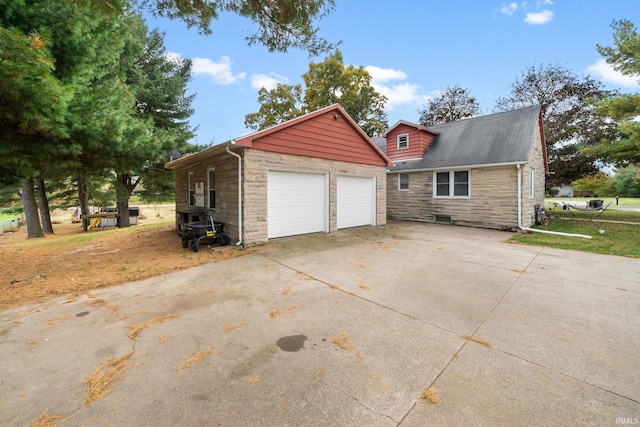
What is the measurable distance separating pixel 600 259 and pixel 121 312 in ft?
30.1

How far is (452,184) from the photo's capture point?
39.0 feet

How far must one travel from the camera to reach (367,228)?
10250 mm

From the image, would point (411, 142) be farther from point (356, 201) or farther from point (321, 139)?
point (321, 139)

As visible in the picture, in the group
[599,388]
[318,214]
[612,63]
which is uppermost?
[612,63]

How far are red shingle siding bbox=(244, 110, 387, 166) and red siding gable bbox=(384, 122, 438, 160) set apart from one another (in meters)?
4.16

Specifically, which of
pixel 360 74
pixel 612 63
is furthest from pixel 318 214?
pixel 360 74

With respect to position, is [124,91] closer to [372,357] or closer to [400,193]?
[372,357]

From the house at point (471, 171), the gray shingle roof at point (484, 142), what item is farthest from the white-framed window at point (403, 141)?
the gray shingle roof at point (484, 142)

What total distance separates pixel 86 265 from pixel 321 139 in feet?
22.8

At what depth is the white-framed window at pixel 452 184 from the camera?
11.5 metres

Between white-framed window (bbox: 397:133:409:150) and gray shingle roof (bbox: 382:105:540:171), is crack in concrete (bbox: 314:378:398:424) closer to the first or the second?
gray shingle roof (bbox: 382:105:540:171)

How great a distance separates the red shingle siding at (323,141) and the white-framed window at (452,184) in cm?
377

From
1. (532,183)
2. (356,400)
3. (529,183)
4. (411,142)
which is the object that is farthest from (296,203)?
(532,183)

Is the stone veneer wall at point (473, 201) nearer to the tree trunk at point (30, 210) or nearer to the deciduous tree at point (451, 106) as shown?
the deciduous tree at point (451, 106)
